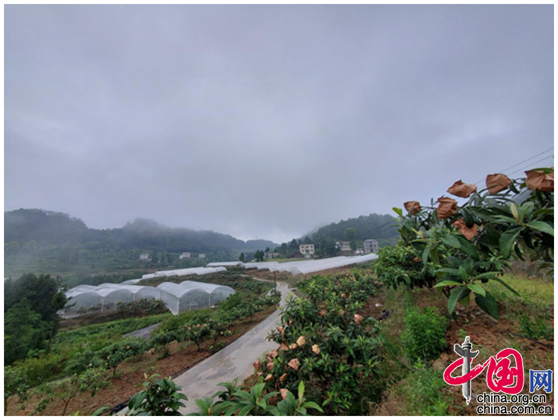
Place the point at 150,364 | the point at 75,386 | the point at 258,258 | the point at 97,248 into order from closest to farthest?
1. the point at 75,386
2. the point at 150,364
3. the point at 97,248
4. the point at 258,258

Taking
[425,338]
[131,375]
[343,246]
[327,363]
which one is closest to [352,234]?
[343,246]

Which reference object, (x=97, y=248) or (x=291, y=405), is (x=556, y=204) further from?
(x=97, y=248)

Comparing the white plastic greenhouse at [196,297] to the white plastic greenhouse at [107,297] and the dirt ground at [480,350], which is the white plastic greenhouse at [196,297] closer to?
the white plastic greenhouse at [107,297]

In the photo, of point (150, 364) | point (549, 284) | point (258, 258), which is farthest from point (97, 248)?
point (549, 284)

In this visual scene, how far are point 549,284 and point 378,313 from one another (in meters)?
2.40

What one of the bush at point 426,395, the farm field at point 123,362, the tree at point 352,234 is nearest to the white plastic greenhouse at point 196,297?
the farm field at point 123,362

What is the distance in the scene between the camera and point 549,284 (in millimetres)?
3025

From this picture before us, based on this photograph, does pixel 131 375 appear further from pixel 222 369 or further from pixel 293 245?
pixel 293 245

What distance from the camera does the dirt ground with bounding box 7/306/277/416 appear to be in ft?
10.1

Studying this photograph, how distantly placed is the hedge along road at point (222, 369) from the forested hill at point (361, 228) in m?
13.1

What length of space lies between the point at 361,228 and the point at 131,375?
21.4 m

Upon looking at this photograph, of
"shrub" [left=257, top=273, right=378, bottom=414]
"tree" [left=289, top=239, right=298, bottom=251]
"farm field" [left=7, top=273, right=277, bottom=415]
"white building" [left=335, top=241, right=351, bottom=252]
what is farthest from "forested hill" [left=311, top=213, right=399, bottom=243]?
"shrub" [left=257, top=273, right=378, bottom=414]

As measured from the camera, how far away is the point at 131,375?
4.16 meters

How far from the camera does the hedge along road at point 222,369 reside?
121 inches
